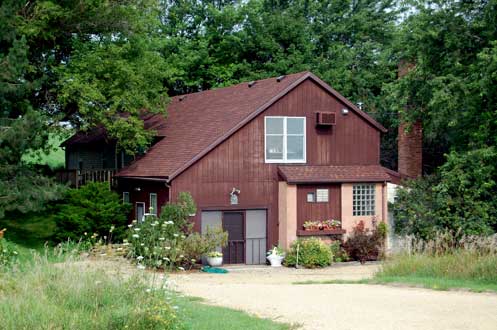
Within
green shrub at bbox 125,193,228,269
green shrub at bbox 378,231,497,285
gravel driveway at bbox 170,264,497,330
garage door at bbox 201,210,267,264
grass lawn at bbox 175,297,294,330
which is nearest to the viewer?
grass lawn at bbox 175,297,294,330

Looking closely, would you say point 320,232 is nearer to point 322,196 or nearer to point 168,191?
point 322,196

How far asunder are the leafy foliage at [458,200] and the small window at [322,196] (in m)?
3.23

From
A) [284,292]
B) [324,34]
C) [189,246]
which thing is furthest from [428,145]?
[284,292]

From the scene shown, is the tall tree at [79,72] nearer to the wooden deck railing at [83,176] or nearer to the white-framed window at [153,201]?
the wooden deck railing at [83,176]

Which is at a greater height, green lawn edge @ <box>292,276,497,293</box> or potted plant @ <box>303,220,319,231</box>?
potted plant @ <box>303,220,319,231</box>

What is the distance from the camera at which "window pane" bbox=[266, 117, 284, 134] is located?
29844 mm

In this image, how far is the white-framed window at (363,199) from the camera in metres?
30.8

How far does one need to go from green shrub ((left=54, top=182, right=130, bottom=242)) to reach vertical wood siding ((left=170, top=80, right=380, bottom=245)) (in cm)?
280

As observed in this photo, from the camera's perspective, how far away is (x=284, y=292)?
18.0 meters

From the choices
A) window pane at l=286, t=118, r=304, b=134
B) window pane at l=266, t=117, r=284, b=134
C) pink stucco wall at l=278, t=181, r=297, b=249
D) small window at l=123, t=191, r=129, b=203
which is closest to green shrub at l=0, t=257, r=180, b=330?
pink stucco wall at l=278, t=181, r=297, b=249

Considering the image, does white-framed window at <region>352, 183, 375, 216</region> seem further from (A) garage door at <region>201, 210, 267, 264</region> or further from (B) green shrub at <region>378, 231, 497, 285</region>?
(B) green shrub at <region>378, 231, 497, 285</region>

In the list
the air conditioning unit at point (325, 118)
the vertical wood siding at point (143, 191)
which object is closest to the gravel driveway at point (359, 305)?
the vertical wood siding at point (143, 191)

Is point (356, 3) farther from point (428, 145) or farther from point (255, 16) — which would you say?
point (428, 145)

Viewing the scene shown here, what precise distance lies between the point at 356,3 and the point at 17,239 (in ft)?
89.3
